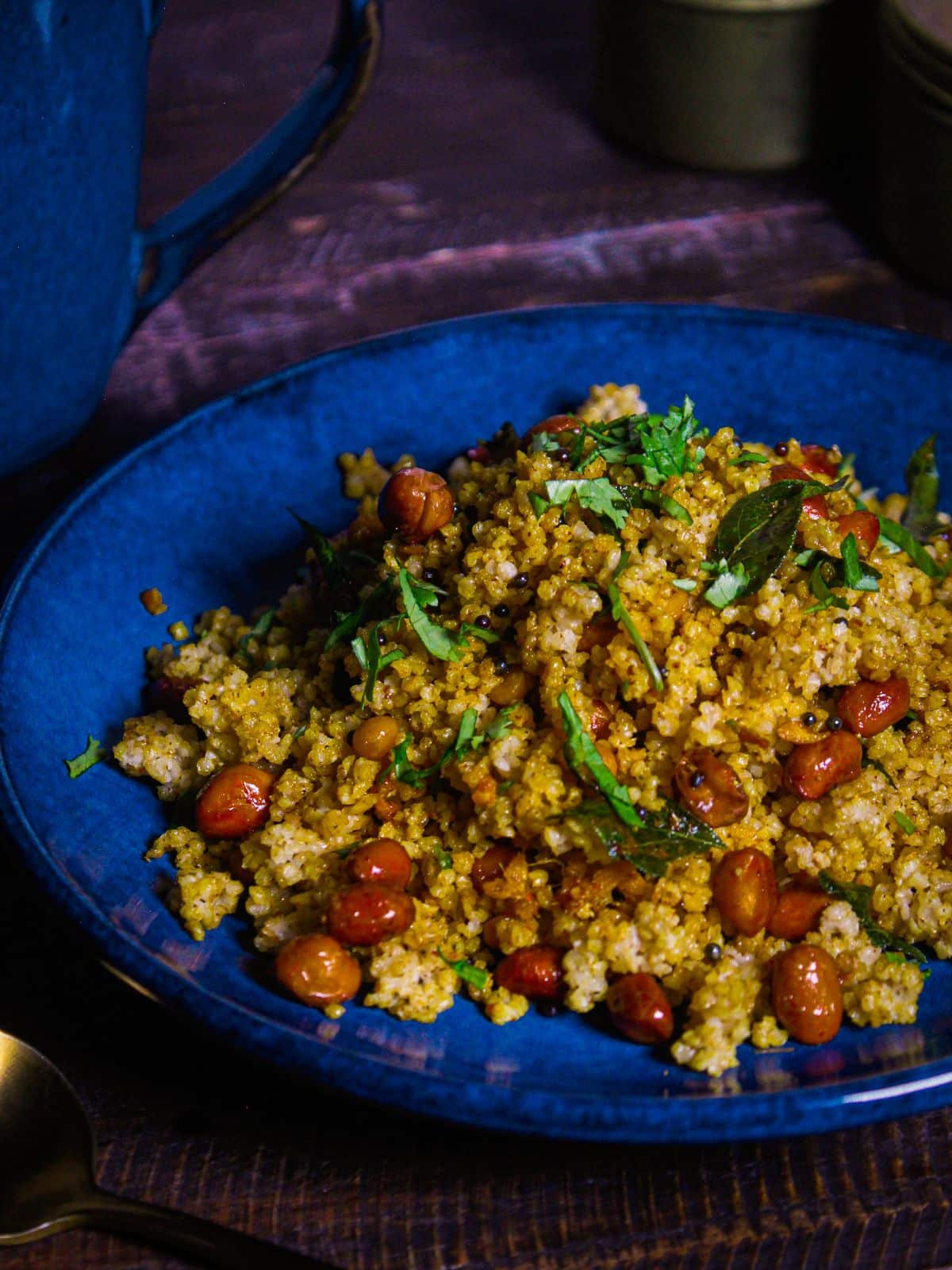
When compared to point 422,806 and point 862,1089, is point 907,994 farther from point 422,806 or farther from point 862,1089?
point 422,806

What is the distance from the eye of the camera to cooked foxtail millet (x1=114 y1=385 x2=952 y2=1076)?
57.0 inches

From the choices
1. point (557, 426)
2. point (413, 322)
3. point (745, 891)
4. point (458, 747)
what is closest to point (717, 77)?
point (413, 322)

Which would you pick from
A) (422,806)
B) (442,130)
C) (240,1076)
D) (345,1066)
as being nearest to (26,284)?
(422,806)

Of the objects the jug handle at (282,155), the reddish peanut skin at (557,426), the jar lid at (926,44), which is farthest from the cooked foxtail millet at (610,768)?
the jar lid at (926,44)

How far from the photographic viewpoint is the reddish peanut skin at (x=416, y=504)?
5.54 feet

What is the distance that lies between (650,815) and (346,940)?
1.05ft

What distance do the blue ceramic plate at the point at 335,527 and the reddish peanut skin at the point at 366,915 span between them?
0.07 meters

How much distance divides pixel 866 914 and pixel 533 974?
1.14 ft

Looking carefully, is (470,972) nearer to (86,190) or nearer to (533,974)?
(533,974)

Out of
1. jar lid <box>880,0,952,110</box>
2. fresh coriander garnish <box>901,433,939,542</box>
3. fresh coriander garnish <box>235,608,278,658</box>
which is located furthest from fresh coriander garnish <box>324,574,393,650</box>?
jar lid <box>880,0,952,110</box>

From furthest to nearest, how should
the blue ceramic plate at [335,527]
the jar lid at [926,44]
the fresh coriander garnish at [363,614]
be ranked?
the jar lid at [926,44] < the fresh coriander garnish at [363,614] < the blue ceramic plate at [335,527]

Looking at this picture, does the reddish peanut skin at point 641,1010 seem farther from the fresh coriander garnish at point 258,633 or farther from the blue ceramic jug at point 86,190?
the blue ceramic jug at point 86,190

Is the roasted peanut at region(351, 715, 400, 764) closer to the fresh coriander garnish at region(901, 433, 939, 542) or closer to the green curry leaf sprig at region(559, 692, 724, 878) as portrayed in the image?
the green curry leaf sprig at region(559, 692, 724, 878)

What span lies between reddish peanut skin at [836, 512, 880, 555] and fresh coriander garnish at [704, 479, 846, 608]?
7 cm
